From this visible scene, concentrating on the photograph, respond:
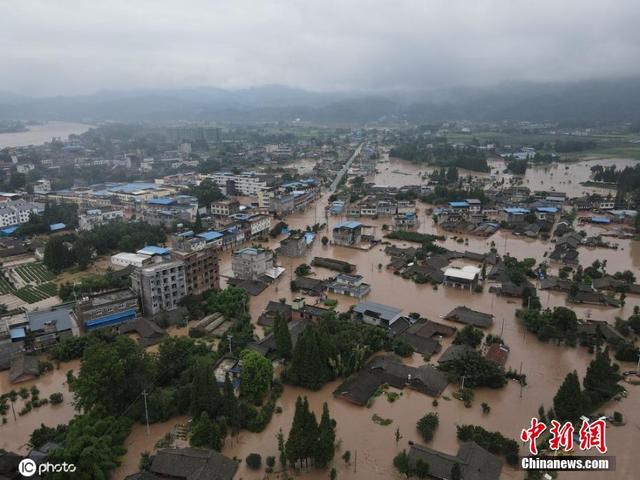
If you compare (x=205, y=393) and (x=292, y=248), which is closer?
(x=205, y=393)

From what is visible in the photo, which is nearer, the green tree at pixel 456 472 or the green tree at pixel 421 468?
the green tree at pixel 456 472

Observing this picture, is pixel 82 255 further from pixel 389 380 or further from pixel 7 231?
pixel 389 380

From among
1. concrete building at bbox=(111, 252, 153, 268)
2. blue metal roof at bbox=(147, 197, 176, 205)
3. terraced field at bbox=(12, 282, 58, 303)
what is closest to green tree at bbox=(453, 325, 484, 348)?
concrete building at bbox=(111, 252, 153, 268)

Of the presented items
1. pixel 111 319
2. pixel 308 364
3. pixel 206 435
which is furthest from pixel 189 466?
pixel 111 319

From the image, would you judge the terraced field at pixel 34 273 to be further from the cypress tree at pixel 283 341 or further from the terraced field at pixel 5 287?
the cypress tree at pixel 283 341

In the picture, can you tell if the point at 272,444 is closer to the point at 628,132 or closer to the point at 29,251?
the point at 29,251

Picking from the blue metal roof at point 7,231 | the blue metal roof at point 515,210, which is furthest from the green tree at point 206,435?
the blue metal roof at point 515,210
